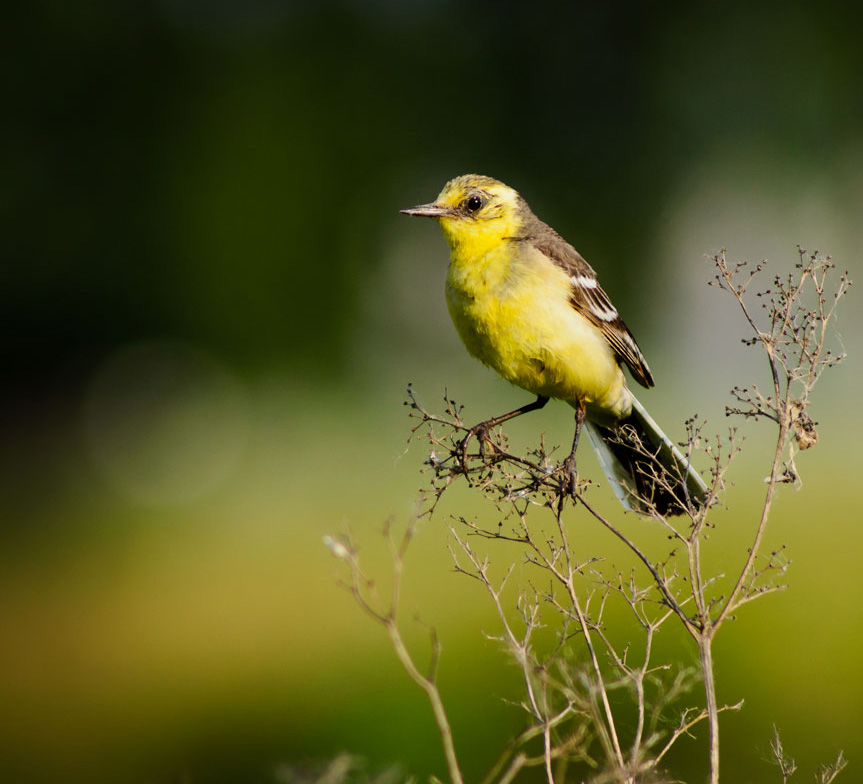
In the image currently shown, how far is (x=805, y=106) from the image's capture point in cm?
1758

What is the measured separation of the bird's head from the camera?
15.9 feet

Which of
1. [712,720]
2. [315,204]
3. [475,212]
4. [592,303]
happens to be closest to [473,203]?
[475,212]

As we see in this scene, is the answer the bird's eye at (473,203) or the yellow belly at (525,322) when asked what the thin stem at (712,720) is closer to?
the yellow belly at (525,322)

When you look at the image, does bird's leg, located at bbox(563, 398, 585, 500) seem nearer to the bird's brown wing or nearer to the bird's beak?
the bird's brown wing

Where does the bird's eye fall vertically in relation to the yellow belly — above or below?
above

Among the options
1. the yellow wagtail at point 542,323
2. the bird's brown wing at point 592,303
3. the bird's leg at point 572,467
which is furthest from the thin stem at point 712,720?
the bird's brown wing at point 592,303

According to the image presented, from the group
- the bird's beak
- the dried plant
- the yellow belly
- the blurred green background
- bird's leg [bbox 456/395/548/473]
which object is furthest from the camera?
the blurred green background

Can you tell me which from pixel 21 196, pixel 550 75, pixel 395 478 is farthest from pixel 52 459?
pixel 550 75

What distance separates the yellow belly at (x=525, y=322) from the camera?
14.7ft

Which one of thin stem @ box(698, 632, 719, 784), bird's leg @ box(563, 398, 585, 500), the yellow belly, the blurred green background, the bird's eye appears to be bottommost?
thin stem @ box(698, 632, 719, 784)

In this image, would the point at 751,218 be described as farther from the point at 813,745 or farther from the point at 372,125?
the point at 813,745

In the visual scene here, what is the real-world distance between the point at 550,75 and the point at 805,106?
4.32 m

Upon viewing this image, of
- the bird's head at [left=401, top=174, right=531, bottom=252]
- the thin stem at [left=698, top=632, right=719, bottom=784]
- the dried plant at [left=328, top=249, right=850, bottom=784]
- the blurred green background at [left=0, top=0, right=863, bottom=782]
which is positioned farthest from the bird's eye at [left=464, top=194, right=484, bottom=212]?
the blurred green background at [left=0, top=0, right=863, bottom=782]

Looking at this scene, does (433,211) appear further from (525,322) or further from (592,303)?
(592,303)
